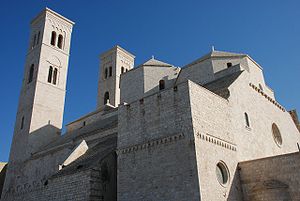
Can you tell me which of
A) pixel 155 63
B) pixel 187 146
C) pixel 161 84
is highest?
pixel 155 63

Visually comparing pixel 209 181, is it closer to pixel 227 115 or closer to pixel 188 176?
pixel 188 176

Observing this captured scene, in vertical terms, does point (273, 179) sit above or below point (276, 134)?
below

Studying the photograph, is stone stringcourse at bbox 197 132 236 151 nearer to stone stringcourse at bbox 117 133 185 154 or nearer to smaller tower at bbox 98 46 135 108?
stone stringcourse at bbox 117 133 185 154

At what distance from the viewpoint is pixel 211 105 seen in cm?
1316

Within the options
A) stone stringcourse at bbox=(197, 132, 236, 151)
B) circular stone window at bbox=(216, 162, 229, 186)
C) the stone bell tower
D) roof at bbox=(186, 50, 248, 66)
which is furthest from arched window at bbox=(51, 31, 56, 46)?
circular stone window at bbox=(216, 162, 229, 186)

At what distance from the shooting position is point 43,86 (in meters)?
28.4

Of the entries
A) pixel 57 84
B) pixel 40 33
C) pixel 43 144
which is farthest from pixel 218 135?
pixel 40 33

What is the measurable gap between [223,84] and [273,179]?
569 centimetres

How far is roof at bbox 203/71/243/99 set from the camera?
14.6 meters

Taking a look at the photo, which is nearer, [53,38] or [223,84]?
[223,84]

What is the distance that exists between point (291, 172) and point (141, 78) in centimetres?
1317

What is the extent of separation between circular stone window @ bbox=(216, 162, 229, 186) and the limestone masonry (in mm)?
42

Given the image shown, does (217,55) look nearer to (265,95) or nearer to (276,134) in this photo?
(265,95)

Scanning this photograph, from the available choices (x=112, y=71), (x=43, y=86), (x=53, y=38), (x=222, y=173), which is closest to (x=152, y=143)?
(x=222, y=173)
